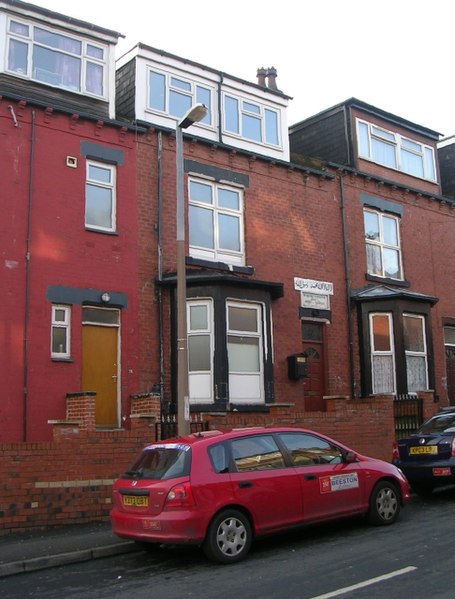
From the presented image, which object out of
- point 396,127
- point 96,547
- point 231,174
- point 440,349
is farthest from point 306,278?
point 96,547

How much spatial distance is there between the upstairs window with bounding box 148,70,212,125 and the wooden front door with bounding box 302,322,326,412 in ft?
19.3

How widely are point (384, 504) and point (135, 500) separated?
3591 mm

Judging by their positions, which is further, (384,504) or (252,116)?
(252,116)

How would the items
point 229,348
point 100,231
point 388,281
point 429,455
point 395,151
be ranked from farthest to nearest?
point 395,151 → point 388,281 → point 229,348 → point 100,231 → point 429,455

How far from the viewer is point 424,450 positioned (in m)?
11.4

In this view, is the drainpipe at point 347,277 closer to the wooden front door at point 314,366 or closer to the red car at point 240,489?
the wooden front door at point 314,366

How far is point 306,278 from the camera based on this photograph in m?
17.5

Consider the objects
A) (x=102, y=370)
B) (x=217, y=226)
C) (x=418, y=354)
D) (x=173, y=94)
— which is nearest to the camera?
(x=102, y=370)

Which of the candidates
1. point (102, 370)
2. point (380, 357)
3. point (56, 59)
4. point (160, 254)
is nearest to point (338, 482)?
point (102, 370)

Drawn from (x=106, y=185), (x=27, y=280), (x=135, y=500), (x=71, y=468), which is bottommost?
(x=135, y=500)

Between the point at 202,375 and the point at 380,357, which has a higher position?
the point at 380,357

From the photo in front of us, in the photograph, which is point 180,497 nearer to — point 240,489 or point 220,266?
point 240,489

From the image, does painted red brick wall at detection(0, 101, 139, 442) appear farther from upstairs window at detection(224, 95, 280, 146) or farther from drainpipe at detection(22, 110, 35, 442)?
upstairs window at detection(224, 95, 280, 146)

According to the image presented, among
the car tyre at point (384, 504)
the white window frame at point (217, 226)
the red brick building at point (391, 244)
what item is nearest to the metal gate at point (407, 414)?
the red brick building at point (391, 244)
